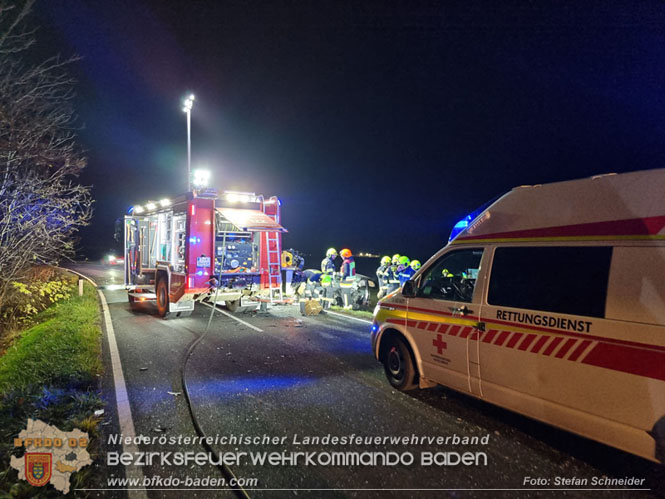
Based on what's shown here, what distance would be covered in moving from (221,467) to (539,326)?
2978 millimetres

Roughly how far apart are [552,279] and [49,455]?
4562 mm

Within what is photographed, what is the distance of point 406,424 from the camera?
3818 millimetres

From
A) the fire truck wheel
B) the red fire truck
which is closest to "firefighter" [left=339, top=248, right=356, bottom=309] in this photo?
the red fire truck

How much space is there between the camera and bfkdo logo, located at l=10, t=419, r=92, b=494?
9.12 ft

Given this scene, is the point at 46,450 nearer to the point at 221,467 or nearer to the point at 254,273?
the point at 221,467

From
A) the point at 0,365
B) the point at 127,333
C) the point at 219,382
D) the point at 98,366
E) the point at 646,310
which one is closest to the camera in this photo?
the point at 646,310

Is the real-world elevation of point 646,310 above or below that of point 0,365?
above

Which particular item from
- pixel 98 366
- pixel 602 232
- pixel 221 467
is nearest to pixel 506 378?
pixel 602 232

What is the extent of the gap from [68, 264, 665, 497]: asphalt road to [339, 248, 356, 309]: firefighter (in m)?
3.82

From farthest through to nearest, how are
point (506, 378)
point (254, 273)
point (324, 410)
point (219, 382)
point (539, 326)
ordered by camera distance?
point (254, 273) < point (219, 382) < point (324, 410) < point (506, 378) < point (539, 326)

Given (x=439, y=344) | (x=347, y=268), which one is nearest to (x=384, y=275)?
(x=347, y=268)

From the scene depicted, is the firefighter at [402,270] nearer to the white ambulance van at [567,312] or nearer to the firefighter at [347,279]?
the firefighter at [347,279]

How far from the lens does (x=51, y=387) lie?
4227mm

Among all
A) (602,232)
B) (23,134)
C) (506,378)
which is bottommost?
(506,378)
